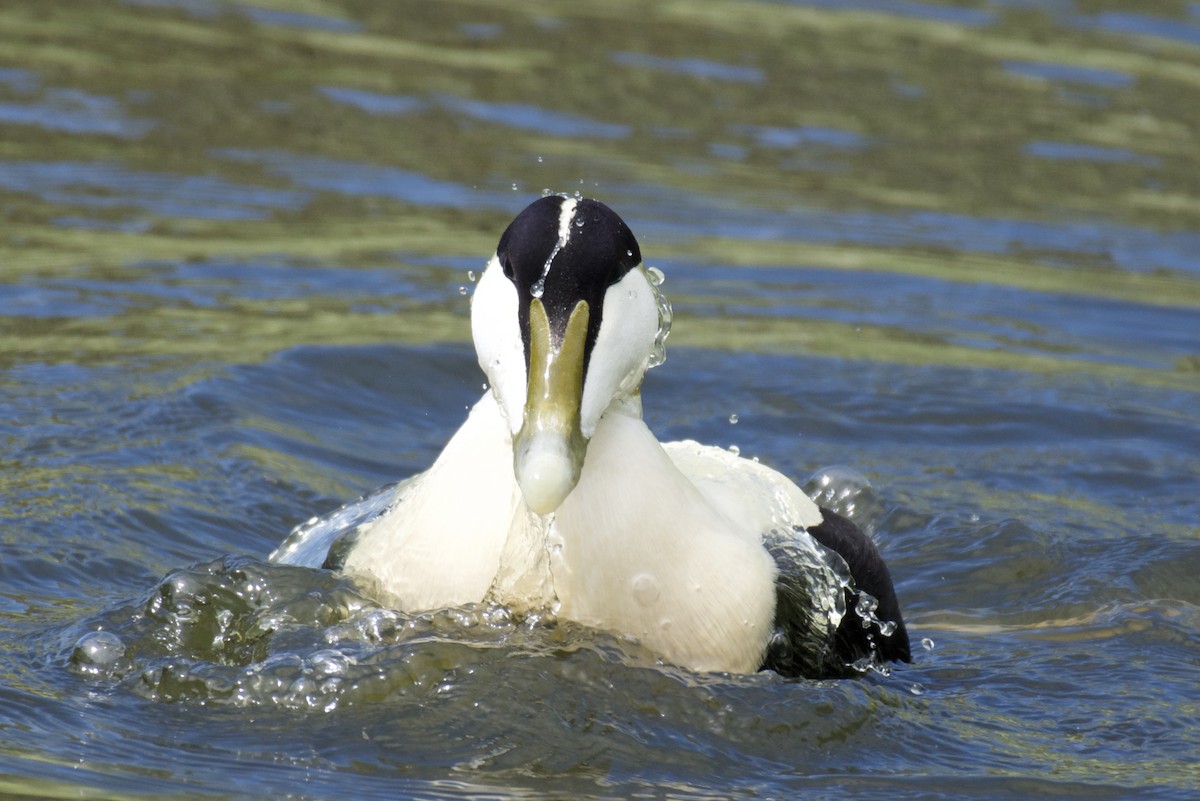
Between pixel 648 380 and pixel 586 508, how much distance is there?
3408 mm

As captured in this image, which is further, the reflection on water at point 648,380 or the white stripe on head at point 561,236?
the reflection on water at point 648,380

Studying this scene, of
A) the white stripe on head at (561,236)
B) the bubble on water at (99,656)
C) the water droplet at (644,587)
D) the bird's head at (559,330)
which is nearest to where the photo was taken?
the bird's head at (559,330)

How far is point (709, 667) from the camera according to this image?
419 centimetres

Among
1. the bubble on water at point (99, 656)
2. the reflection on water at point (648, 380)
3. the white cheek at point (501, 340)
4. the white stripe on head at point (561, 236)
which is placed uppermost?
the white stripe on head at point (561, 236)

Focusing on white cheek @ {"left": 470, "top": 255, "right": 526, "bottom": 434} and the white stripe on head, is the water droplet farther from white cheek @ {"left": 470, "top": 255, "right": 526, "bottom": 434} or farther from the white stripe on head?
the white stripe on head

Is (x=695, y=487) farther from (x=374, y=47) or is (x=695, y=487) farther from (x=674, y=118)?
(x=374, y=47)

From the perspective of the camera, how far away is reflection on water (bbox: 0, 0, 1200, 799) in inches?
162

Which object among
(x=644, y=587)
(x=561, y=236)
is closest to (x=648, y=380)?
(x=644, y=587)

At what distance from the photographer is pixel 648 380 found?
293 inches

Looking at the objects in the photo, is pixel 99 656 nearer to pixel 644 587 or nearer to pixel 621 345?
pixel 644 587

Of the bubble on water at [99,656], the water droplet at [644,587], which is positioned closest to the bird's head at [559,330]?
the water droplet at [644,587]

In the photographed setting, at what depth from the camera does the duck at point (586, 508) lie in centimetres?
392

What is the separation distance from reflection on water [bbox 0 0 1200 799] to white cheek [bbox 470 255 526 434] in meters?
0.54

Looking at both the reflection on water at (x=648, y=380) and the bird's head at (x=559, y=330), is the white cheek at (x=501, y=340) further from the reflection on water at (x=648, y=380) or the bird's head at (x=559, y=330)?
the reflection on water at (x=648, y=380)
